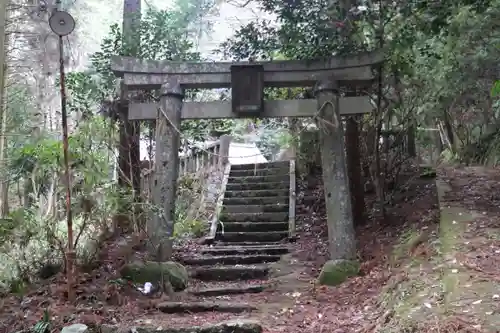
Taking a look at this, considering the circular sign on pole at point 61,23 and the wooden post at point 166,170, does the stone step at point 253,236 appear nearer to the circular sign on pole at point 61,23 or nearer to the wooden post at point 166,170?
the wooden post at point 166,170

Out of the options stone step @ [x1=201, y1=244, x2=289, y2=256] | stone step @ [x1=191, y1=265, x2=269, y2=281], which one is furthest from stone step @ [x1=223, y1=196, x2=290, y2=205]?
stone step @ [x1=191, y1=265, x2=269, y2=281]

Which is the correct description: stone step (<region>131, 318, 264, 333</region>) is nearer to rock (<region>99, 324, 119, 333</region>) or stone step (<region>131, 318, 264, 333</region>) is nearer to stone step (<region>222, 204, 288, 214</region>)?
rock (<region>99, 324, 119, 333</region>)

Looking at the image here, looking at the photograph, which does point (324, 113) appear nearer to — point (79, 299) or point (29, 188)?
point (79, 299)

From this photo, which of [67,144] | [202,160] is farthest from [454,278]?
[202,160]

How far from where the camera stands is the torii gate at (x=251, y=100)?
20.4ft

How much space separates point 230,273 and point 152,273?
1207 mm

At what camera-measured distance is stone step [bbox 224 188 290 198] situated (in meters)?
9.58

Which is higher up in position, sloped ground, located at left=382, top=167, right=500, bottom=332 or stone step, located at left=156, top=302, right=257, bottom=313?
sloped ground, located at left=382, top=167, right=500, bottom=332

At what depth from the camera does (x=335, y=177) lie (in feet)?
20.4

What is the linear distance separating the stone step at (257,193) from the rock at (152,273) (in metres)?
3.88

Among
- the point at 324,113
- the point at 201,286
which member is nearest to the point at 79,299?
the point at 201,286

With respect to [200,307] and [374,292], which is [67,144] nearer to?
[200,307]

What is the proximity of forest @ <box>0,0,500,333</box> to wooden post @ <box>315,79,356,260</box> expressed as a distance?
0.34m

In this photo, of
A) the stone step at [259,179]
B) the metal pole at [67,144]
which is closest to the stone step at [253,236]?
the stone step at [259,179]
